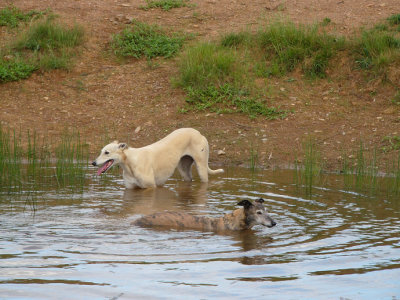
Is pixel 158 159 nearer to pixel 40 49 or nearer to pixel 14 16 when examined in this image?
pixel 40 49

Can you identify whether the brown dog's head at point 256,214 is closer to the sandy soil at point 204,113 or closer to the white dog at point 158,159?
the white dog at point 158,159

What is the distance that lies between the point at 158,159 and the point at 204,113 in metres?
3.76

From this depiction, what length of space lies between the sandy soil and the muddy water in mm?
3635

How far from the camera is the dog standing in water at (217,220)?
828cm

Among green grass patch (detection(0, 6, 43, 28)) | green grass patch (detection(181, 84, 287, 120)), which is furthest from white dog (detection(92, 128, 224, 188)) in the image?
green grass patch (detection(0, 6, 43, 28))

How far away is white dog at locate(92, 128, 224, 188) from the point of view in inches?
438

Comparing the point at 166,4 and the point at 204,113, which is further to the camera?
the point at 166,4

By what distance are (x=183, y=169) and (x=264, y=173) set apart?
1.48 metres

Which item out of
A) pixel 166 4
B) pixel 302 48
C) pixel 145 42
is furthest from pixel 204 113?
pixel 166 4

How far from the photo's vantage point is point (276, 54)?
16.4 m

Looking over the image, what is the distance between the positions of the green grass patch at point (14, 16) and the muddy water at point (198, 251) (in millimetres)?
9254

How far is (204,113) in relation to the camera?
14961 millimetres

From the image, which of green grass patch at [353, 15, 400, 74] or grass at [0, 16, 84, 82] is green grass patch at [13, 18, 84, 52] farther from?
green grass patch at [353, 15, 400, 74]

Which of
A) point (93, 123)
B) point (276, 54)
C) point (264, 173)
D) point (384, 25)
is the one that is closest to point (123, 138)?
point (93, 123)
